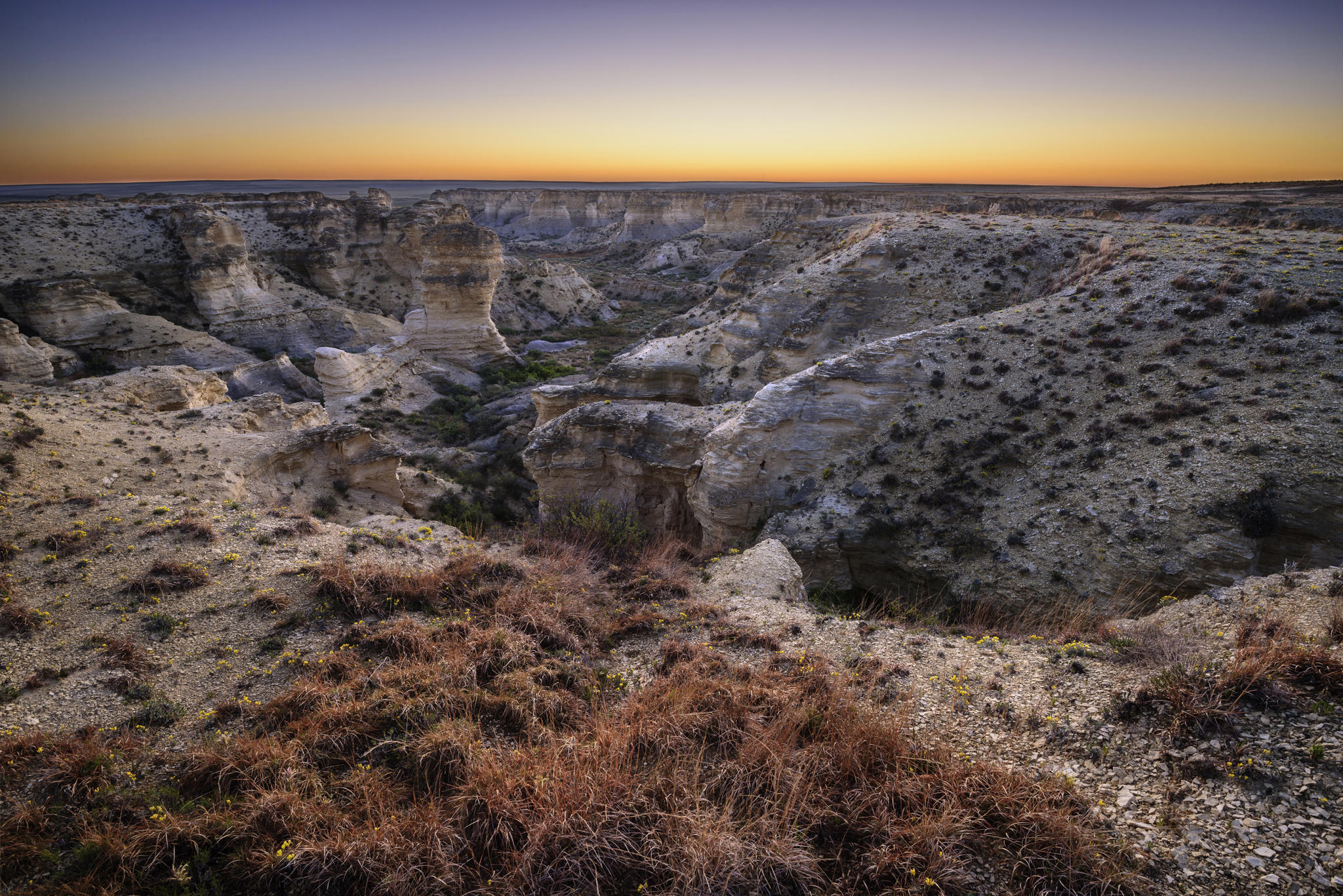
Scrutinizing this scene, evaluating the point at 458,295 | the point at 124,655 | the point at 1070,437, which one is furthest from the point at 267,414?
the point at 1070,437

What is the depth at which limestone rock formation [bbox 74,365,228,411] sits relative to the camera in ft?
56.9

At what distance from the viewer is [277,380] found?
28672mm

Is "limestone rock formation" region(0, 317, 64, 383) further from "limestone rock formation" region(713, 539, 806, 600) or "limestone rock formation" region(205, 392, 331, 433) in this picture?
"limestone rock formation" region(713, 539, 806, 600)

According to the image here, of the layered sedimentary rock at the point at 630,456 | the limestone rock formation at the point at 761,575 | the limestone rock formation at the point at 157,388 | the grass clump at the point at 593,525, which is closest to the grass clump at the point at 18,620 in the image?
the grass clump at the point at 593,525

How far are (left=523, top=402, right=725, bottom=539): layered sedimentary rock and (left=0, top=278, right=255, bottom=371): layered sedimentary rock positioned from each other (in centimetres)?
2027

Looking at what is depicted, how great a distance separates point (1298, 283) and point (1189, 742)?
15.0 metres

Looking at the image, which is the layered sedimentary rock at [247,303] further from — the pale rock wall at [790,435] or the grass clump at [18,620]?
the pale rock wall at [790,435]

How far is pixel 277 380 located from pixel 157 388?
34.6 feet

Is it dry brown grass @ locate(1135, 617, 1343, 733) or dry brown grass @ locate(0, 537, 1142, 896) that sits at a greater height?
dry brown grass @ locate(1135, 617, 1343, 733)

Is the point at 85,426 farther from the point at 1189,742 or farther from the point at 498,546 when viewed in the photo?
the point at 1189,742

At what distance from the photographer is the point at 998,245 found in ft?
67.2

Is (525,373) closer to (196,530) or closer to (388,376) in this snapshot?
(388,376)

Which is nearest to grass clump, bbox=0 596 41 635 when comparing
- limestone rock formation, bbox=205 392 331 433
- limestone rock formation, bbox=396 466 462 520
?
limestone rock formation, bbox=205 392 331 433

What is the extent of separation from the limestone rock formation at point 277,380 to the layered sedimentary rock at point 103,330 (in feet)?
3.83
